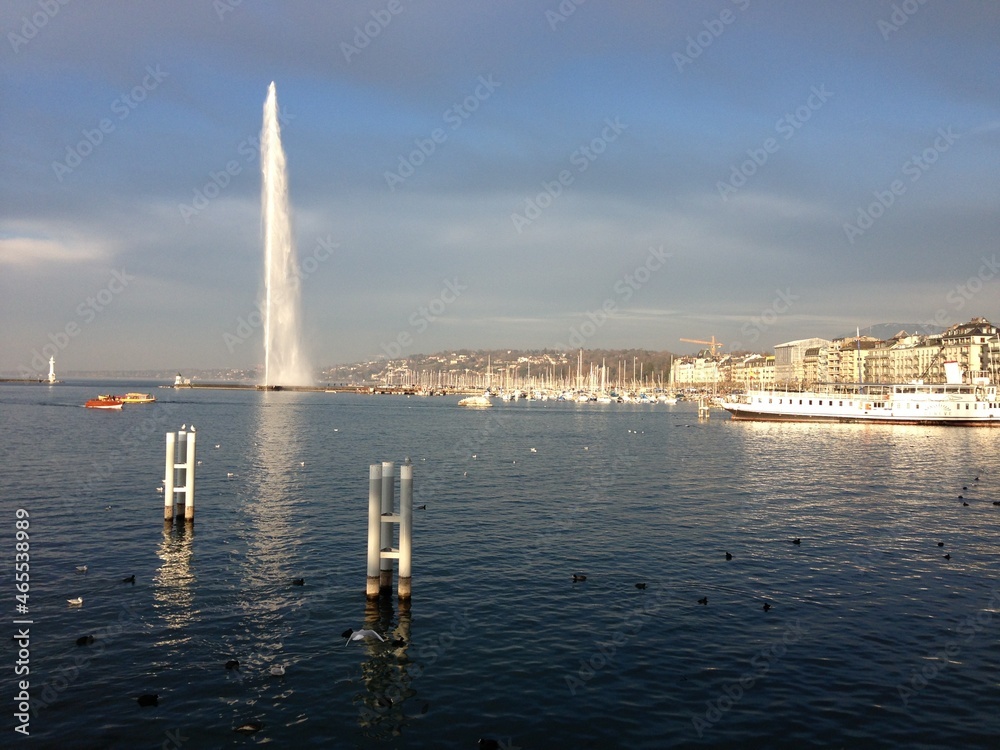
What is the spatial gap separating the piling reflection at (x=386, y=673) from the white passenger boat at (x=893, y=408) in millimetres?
127066

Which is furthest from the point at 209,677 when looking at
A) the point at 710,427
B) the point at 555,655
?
the point at 710,427

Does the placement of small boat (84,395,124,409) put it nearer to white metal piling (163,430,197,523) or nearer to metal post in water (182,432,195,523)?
white metal piling (163,430,197,523)

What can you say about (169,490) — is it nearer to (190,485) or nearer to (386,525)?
(190,485)

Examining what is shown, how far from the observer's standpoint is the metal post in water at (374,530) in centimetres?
2295

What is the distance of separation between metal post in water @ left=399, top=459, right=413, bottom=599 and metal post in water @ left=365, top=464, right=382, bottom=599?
753 mm

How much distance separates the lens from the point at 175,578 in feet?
85.0

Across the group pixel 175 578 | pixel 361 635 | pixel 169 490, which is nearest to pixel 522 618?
pixel 361 635

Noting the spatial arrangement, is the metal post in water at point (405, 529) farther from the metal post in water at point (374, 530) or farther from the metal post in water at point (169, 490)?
the metal post in water at point (169, 490)

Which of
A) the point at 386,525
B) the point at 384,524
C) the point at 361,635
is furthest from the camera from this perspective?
the point at 386,525

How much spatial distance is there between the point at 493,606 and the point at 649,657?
19.4 feet

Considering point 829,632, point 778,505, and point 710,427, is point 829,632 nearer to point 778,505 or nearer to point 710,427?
point 778,505

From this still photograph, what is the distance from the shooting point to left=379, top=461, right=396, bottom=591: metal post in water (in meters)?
23.0

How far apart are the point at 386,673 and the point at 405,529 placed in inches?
206

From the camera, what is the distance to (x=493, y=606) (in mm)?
23469
